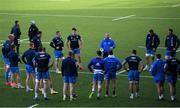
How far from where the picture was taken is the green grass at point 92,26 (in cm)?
2331

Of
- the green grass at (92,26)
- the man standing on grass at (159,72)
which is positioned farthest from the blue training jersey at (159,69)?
the green grass at (92,26)

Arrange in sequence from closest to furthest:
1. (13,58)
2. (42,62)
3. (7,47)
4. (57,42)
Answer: (42,62)
(13,58)
(7,47)
(57,42)

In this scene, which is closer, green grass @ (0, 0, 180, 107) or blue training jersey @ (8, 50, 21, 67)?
green grass @ (0, 0, 180, 107)

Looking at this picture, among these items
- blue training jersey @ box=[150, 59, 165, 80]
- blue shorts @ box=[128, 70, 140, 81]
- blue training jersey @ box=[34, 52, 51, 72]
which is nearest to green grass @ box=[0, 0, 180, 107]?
blue shorts @ box=[128, 70, 140, 81]

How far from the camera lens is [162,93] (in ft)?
75.8

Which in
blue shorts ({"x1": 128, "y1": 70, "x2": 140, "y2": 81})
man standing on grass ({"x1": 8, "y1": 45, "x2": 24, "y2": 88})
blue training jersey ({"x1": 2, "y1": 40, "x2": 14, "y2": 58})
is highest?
blue training jersey ({"x1": 2, "y1": 40, "x2": 14, "y2": 58})

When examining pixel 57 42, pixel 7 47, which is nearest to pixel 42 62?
pixel 7 47

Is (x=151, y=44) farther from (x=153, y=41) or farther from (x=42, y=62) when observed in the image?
(x=42, y=62)

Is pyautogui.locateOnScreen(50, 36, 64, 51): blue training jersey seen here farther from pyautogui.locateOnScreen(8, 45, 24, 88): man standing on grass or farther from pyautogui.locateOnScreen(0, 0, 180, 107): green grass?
pyautogui.locateOnScreen(8, 45, 24, 88): man standing on grass

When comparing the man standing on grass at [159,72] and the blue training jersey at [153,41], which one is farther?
the blue training jersey at [153,41]

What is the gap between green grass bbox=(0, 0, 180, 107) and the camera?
2331 centimetres

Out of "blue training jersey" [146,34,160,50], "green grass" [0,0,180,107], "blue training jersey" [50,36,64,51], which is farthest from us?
"blue training jersey" [146,34,160,50]

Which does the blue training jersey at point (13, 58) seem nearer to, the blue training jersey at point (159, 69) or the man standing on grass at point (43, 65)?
the man standing on grass at point (43, 65)

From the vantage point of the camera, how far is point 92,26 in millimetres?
43156
